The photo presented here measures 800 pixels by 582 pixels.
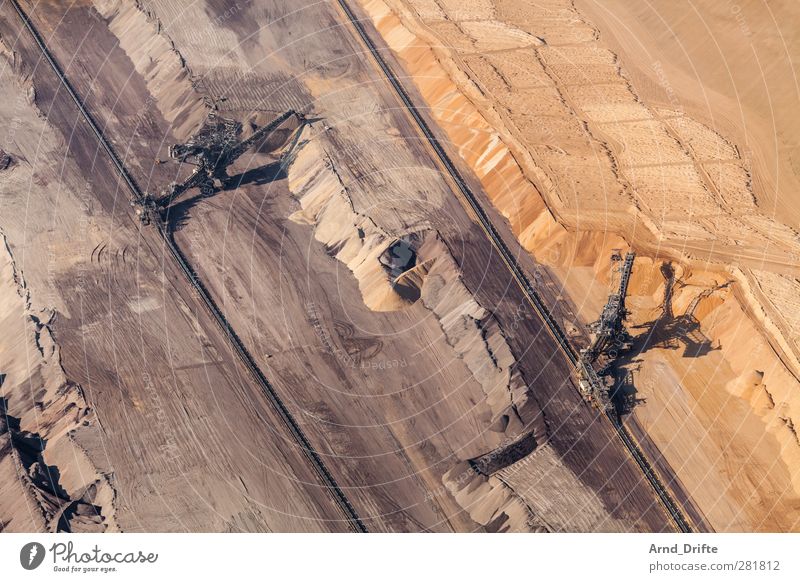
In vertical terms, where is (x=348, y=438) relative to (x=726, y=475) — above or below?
above

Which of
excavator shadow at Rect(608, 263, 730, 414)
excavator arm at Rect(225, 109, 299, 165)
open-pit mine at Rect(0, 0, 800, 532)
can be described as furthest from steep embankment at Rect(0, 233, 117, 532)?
excavator shadow at Rect(608, 263, 730, 414)

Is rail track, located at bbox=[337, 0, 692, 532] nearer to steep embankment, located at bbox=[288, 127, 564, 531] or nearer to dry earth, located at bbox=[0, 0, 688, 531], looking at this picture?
dry earth, located at bbox=[0, 0, 688, 531]

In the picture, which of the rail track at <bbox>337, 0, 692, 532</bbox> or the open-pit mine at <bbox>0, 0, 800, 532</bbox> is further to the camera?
the rail track at <bbox>337, 0, 692, 532</bbox>

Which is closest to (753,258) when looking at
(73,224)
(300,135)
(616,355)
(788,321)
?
(788,321)

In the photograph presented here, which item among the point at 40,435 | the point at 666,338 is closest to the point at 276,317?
the point at 40,435

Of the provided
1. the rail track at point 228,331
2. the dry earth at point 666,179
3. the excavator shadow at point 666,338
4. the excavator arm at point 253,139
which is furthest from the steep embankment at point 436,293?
the dry earth at point 666,179

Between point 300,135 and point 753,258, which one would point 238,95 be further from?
point 753,258

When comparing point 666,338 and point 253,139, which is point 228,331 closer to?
point 253,139
